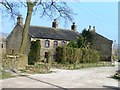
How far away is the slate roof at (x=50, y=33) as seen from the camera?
189ft

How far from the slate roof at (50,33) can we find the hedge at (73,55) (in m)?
12.4

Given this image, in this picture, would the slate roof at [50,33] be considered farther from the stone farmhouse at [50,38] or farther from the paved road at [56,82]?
the paved road at [56,82]

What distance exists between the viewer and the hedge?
41594mm

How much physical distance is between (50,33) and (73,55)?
1872 cm

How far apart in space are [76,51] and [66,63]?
4.22 meters

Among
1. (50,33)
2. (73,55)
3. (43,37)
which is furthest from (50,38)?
(73,55)

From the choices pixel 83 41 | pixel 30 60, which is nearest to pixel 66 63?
pixel 30 60

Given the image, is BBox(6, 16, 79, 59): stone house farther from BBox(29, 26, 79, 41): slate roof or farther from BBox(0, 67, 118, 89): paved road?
BBox(0, 67, 118, 89): paved road

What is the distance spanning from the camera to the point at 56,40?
5978 centimetres

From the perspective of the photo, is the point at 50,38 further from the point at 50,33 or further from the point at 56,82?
the point at 56,82

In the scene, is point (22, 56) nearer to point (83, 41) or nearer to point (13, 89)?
point (13, 89)

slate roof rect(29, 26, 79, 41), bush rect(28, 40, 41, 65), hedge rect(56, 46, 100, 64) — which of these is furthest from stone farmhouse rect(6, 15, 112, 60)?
bush rect(28, 40, 41, 65)

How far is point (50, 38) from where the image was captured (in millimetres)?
58688

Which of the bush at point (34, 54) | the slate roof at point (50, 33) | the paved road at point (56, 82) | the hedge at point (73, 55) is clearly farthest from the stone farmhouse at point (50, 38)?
the paved road at point (56, 82)
